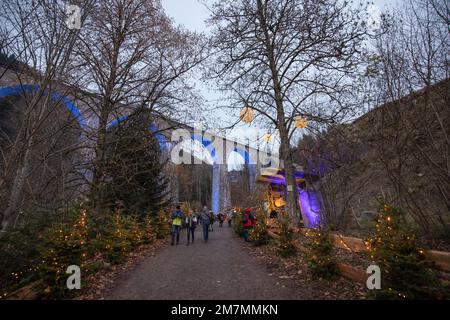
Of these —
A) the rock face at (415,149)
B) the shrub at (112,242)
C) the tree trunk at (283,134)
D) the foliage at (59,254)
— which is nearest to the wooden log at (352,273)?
the rock face at (415,149)

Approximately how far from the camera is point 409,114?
6.40 metres

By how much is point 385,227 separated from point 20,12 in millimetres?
6802

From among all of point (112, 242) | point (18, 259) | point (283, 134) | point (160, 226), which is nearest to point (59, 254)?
point (18, 259)

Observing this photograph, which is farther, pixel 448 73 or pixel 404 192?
pixel 404 192

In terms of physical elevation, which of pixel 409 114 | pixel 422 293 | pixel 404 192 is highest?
pixel 409 114

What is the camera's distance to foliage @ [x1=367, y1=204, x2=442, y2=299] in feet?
11.0

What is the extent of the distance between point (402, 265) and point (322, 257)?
180cm

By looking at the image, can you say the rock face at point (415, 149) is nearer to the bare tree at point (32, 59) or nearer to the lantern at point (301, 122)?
the lantern at point (301, 122)

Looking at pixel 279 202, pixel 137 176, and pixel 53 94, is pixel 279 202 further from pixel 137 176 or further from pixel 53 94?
pixel 53 94

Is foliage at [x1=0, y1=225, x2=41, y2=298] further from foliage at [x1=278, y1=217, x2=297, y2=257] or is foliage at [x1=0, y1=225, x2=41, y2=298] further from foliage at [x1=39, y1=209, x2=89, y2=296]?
foliage at [x1=278, y1=217, x2=297, y2=257]

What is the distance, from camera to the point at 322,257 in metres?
5.11

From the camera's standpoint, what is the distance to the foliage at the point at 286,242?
7.62m
